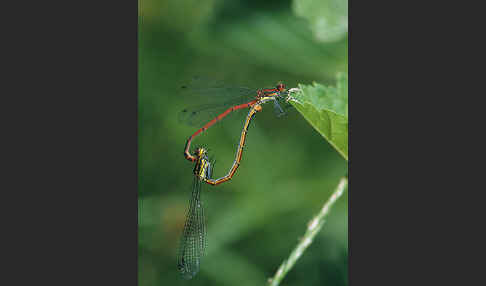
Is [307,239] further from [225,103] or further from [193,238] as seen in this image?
[225,103]

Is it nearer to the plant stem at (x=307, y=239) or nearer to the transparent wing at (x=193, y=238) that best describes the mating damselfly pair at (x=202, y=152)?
the transparent wing at (x=193, y=238)

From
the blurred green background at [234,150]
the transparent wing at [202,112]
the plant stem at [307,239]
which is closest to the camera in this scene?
the plant stem at [307,239]

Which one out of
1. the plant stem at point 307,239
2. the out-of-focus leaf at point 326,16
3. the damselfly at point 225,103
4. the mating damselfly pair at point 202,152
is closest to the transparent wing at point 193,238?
the mating damselfly pair at point 202,152

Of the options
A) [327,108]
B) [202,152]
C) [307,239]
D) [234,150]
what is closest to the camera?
[327,108]

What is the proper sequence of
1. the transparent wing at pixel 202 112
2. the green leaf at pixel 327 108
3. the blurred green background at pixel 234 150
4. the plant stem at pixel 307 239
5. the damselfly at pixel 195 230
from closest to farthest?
the green leaf at pixel 327 108, the plant stem at pixel 307 239, the transparent wing at pixel 202 112, the damselfly at pixel 195 230, the blurred green background at pixel 234 150

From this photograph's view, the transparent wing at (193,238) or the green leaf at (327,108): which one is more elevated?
the green leaf at (327,108)

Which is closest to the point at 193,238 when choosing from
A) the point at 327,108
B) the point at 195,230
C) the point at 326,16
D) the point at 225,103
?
the point at 195,230
